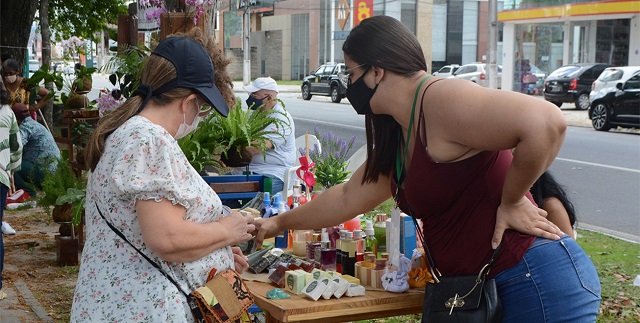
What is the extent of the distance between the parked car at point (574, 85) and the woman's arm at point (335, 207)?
23.0 meters

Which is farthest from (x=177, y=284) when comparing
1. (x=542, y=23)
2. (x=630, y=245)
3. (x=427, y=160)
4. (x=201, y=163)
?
(x=542, y=23)

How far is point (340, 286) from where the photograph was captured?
3.05 metres

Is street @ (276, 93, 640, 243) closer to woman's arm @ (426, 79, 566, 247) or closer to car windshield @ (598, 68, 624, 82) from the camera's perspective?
car windshield @ (598, 68, 624, 82)

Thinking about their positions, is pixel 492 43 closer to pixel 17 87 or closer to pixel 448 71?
pixel 448 71

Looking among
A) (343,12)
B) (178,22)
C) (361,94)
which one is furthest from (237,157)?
(343,12)

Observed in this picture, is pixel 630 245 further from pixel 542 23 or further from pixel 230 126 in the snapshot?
pixel 542 23

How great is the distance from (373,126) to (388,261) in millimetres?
715

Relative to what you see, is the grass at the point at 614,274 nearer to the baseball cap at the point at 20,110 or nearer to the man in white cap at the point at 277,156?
the man in white cap at the point at 277,156

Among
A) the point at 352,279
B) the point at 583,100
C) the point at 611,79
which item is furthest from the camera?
the point at 583,100

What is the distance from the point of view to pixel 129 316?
2.38m

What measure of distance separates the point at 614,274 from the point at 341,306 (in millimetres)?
4093

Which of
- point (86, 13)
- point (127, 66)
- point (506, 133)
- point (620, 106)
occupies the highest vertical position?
point (86, 13)

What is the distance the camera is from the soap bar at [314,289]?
9.86 feet

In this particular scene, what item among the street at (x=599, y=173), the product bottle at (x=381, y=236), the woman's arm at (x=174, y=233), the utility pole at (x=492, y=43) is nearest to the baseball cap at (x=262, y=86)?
the street at (x=599, y=173)
